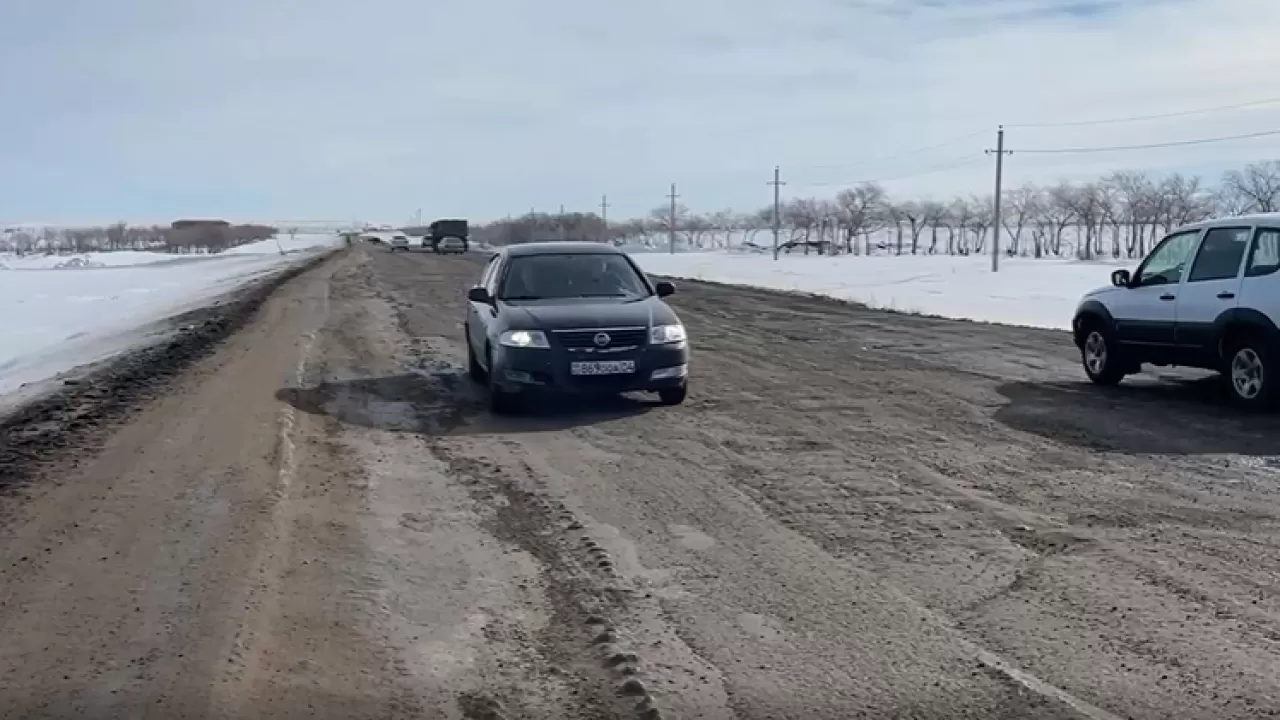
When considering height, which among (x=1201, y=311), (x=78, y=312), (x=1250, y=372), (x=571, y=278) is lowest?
(x=78, y=312)

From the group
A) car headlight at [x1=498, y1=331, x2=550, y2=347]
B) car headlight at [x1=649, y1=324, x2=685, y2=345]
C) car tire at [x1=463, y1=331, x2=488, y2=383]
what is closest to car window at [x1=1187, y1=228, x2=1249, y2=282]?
car headlight at [x1=649, y1=324, x2=685, y2=345]

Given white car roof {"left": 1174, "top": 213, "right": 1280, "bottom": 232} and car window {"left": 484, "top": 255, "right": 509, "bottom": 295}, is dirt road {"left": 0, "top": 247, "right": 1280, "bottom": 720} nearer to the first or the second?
car window {"left": 484, "top": 255, "right": 509, "bottom": 295}

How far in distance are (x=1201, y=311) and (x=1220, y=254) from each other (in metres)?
0.58

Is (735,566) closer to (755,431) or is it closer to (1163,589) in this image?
(1163,589)

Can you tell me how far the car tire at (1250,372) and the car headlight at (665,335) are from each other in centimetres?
503

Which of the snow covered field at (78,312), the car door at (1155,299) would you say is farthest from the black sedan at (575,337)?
the snow covered field at (78,312)

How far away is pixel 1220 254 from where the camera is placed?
1153 cm

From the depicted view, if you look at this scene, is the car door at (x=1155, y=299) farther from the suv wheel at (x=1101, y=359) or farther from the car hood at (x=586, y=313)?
the car hood at (x=586, y=313)

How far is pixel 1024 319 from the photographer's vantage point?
947 inches

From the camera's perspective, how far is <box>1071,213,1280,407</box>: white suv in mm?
10742

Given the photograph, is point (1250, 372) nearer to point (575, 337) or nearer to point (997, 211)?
point (575, 337)

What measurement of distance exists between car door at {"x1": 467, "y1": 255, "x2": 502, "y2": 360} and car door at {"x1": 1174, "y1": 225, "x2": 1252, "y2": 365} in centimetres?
673

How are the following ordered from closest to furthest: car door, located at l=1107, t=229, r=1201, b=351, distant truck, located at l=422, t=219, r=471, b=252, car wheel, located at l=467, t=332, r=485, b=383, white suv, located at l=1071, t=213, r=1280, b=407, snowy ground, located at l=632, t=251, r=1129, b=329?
white suv, located at l=1071, t=213, r=1280, b=407, car door, located at l=1107, t=229, r=1201, b=351, car wheel, located at l=467, t=332, r=485, b=383, snowy ground, located at l=632, t=251, r=1129, b=329, distant truck, located at l=422, t=219, r=471, b=252

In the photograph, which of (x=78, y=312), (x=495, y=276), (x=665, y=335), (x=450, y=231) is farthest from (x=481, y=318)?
(x=450, y=231)
